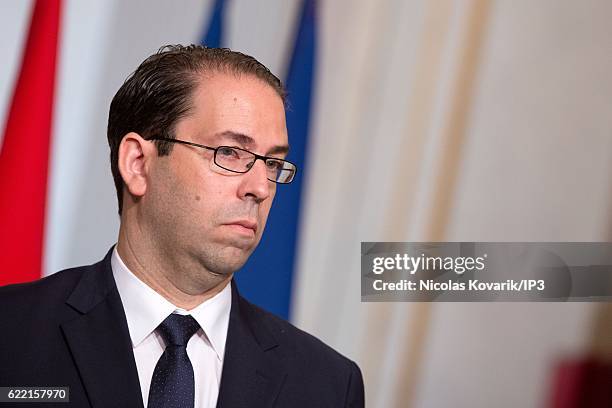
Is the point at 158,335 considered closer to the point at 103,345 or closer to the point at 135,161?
the point at 103,345

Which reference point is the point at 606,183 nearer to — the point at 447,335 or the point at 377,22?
the point at 447,335

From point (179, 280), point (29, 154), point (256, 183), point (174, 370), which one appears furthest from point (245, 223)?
point (29, 154)

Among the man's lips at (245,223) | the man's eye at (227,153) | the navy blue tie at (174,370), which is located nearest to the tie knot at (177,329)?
the navy blue tie at (174,370)

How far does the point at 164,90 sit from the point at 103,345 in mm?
501

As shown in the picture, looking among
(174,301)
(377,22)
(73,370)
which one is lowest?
(73,370)

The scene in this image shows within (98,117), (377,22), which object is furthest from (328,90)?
(98,117)

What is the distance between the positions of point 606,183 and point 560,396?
1.82ft

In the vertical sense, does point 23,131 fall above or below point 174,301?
above

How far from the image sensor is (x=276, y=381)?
1619mm

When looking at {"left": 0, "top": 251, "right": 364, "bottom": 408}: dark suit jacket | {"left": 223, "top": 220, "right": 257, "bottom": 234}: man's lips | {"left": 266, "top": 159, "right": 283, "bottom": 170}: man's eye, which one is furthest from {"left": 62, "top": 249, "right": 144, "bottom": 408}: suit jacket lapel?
{"left": 266, "top": 159, "right": 283, "bottom": 170}: man's eye

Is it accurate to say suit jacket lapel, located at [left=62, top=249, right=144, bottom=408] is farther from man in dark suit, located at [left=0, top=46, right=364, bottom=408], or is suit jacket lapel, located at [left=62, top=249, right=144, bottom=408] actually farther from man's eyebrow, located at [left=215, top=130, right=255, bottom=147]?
man's eyebrow, located at [left=215, top=130, right=255, bottom=147]

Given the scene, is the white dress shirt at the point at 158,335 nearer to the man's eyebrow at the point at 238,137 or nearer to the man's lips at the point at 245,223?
the man's lips at the point at 245,223

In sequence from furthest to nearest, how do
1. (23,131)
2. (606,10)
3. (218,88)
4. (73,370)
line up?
(606,10)
(23,131)
(218,88)
(73,370)

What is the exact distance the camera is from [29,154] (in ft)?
6.78
